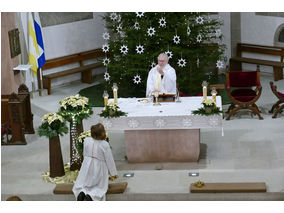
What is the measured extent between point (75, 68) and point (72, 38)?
2.84ft

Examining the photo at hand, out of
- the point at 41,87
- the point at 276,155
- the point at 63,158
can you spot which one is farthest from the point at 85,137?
the point at 41,87

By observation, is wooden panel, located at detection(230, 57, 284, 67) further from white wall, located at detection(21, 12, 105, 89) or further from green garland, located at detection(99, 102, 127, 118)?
green garland, located at detection(99, 102, 127, 118)

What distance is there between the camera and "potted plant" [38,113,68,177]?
10180 mm

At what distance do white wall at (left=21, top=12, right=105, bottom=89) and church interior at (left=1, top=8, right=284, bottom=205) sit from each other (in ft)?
0.09

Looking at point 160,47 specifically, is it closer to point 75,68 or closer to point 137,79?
point 137,79

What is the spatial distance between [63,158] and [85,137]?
1.71 meters

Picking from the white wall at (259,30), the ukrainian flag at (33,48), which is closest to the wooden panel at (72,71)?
the ukrainian flag at (33,48)

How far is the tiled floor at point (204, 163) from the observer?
1002 centimetres

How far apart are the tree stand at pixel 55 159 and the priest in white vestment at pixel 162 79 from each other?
79.9 inches

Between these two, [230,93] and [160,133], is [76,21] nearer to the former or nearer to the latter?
[230,93]

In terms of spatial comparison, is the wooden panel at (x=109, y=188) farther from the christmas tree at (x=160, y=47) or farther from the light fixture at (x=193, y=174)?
the christmas tree at (x=160, y=47)

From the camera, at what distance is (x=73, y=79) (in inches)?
693

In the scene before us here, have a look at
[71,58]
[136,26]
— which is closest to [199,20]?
[136,26]

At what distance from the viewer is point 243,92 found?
44.4 ft
